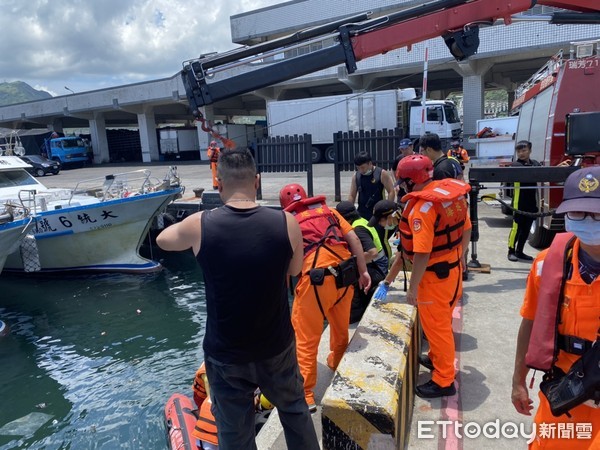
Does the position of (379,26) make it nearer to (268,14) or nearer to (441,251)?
(441,251)

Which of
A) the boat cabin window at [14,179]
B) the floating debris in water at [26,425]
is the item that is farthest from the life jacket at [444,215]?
the boat cabin window at [14,179]

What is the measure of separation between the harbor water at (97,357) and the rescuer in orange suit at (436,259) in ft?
9.26

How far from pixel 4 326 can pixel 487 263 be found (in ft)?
25.2

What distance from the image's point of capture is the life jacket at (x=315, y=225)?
10.6 ft

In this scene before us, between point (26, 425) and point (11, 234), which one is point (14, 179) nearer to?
point (11, 234)

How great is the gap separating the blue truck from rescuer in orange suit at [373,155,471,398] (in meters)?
34.5

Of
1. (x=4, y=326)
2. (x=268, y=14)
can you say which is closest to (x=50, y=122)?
(x=268, y=14)

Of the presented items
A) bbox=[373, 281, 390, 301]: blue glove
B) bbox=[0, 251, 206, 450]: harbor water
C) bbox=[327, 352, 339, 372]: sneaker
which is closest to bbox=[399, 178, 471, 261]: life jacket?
bbox=[373, 281, 390, 301]: blue glove

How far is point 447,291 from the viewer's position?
3.13m

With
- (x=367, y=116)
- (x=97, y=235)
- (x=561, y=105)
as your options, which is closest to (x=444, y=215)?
(x=561, y=105)

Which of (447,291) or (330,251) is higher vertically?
(330,251)

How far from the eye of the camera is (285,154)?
41.7 ft

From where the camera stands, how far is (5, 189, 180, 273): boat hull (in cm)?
Result: 1053

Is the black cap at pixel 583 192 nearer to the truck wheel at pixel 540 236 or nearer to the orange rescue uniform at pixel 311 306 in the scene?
the orange rescue uniform at pixel 311 306
